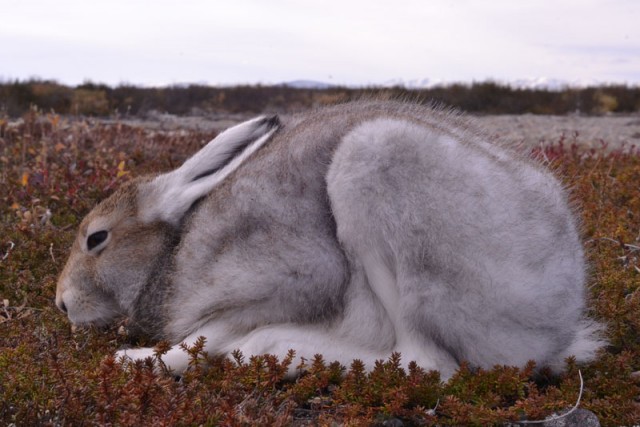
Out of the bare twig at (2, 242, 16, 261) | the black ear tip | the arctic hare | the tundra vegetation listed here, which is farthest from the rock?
the bare twig at (2, 242, 16, 261)

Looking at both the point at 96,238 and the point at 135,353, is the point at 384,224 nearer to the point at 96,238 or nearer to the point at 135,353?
the point at 135,353

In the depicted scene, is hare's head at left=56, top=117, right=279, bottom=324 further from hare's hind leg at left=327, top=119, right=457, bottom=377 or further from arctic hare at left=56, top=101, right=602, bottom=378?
hare's hind leg at left=327, top=119, right=457, bottom=377

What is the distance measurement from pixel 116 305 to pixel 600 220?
4478 millimetres

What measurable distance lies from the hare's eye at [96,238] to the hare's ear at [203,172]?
1.02 ft

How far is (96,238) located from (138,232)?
0.33m

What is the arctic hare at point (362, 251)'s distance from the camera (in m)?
4.13

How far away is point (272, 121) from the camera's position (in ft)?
17.4

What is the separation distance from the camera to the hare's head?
201 inches

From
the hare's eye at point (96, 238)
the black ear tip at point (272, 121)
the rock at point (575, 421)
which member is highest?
the black ear tip at point (272, 121)

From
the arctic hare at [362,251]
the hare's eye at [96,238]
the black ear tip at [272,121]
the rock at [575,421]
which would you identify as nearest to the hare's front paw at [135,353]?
the arctic hare at [362,251]

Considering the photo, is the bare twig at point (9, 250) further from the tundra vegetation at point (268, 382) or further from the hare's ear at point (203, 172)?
the hare's ear at point (203, 172)

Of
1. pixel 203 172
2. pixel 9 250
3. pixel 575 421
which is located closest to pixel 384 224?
pixel 575 421

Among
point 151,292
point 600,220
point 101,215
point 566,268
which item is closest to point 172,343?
point 151,292

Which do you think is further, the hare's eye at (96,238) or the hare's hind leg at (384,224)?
the hare's eye at (96,238)
